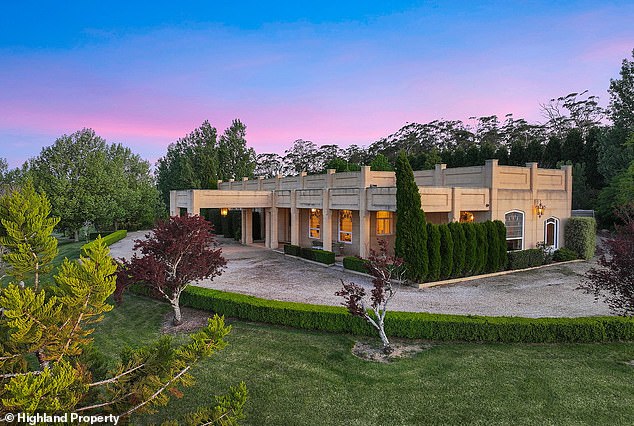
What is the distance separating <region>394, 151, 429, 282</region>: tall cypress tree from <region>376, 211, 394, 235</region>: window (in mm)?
4688

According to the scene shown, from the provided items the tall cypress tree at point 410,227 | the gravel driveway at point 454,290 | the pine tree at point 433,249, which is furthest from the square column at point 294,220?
the pine tree at point 433,249

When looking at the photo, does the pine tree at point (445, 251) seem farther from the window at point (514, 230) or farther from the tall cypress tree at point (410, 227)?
the window at point (514, 230)

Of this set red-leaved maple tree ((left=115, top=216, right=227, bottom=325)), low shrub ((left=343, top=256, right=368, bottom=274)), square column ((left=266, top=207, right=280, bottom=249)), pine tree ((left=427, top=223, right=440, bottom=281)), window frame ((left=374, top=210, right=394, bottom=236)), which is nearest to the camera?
red-leaved maple tree ((left=115, top=216, right=227, bottom=325))

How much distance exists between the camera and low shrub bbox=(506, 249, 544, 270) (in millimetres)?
19672

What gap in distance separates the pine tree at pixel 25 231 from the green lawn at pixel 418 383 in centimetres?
415

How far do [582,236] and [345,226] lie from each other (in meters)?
14.3

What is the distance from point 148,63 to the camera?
76.9 ft

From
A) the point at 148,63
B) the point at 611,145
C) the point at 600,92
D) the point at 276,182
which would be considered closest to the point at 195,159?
the point at 276,182

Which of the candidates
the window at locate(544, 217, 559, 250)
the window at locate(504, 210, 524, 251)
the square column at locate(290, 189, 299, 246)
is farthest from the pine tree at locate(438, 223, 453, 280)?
the square column at locate(290, 189, 299, 246)

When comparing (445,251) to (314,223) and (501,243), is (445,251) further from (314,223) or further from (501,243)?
(314,223)

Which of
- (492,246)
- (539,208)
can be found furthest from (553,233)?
(492,246)

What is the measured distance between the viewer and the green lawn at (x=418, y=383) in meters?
6.94

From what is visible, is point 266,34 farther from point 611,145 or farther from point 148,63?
point 611,145

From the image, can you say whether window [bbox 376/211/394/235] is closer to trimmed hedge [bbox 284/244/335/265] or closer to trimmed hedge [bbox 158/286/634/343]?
trimmed hedge [bbox 284/244/335/265]
